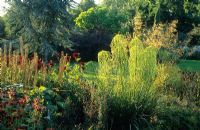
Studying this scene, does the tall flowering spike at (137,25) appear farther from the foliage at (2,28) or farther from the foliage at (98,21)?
the foliage at (98,21)

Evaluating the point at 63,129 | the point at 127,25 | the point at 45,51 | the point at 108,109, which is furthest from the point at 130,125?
the point at 127,25

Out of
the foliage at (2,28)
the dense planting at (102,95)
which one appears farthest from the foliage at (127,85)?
the foliage at (2,28)

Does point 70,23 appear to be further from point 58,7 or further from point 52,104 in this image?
point 52,104

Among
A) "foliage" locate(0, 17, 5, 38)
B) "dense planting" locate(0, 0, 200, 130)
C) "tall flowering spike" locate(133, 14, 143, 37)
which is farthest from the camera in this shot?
"foliage" locate(0, 17, 5, 38)

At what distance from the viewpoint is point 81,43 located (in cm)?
2497

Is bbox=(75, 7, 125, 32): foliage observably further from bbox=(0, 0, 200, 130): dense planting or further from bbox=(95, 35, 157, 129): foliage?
bbox=(95, 35, 157, 129): foliage

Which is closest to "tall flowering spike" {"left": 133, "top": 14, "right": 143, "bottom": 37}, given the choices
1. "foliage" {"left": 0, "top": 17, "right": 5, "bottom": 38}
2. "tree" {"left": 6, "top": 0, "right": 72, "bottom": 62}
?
"tree" {"left": 6, "top": 0, "right": 72, "bottom": 62}

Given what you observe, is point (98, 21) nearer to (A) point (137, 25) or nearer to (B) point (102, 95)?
(A) point (137, 25)

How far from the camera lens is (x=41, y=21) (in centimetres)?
2272

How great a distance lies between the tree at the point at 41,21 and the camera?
22172 mm

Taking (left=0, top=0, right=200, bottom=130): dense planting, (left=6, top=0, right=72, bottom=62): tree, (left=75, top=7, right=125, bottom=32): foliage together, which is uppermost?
(left=75, top=7, right=125, bottom=32): foliage

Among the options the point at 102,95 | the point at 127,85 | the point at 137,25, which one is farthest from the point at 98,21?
the point at 102,95

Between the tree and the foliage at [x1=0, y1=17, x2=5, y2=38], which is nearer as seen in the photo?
the tree

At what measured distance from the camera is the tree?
22172mm
